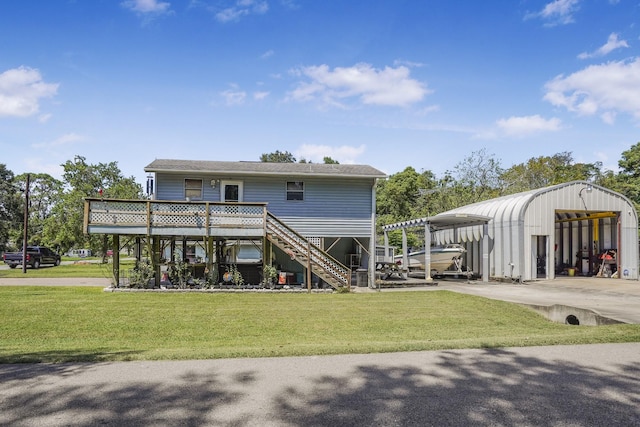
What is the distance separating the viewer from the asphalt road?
3.79 metres

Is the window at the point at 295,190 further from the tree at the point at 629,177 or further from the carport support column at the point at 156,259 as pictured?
the tree at the point at 629,177

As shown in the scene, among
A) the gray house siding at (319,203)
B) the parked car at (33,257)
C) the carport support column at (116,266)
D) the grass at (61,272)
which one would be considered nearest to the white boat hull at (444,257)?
the gray house siding at (319,203)

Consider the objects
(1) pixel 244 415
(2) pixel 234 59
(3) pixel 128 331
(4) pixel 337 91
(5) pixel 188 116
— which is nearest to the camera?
(1) pixel 244 415

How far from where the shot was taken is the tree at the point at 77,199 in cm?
3606

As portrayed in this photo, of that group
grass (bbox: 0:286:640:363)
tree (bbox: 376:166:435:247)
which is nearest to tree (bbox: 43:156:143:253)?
grass (bbox: 0:286:640:363)

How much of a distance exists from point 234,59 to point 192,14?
9.40 feet

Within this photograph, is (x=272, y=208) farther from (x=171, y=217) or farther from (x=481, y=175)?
(x=481, y=175)

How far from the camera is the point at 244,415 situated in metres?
3.84

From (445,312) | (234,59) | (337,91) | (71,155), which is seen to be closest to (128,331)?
(445,312)

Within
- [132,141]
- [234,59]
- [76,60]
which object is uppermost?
[234,59]

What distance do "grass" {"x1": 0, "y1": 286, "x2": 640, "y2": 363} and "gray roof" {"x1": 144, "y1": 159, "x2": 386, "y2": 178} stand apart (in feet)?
17.3

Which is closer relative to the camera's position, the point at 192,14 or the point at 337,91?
the point at 192,14

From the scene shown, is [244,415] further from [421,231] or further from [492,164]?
[492,164]

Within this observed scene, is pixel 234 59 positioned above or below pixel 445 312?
above
